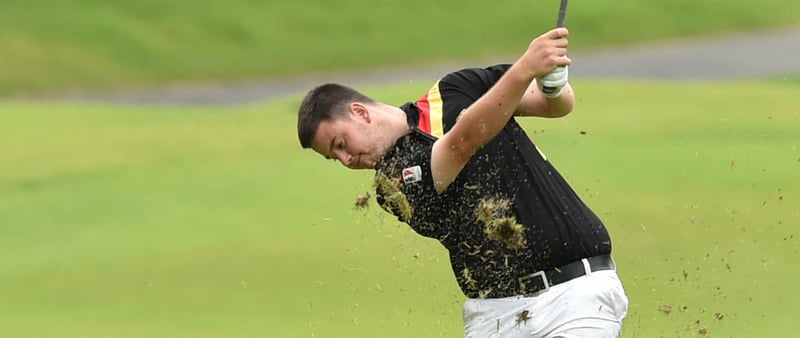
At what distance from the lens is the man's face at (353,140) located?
5.35 metres

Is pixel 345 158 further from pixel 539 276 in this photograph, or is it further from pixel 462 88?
pixel 539 276

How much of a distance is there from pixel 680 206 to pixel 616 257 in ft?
7.75

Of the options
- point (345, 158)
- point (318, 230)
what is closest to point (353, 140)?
point (345, 158)

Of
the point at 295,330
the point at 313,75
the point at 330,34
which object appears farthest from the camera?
the point at 330,34

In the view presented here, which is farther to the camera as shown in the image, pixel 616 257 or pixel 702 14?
pixel 702 14

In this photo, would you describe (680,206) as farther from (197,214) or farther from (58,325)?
(58,325)

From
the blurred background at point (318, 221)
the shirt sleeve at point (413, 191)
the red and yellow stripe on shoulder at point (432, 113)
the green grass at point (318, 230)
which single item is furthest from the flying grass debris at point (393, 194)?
the blurred background at point (318, 221)

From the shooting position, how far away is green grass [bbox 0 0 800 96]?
36.9 m

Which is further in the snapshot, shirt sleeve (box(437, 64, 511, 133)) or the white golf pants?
shirt sleeve (box(437, 64, 511, 133))

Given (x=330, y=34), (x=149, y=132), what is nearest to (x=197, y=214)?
(x=149, y=132)

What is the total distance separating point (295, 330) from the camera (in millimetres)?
10141

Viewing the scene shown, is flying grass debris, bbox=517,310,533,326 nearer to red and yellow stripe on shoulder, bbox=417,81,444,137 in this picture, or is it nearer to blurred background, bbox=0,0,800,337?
red and yellow stripe on shoulder, bbox=417,81,444,137

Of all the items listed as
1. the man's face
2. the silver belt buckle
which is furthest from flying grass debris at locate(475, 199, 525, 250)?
the man's face

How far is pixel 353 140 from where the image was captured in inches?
211
